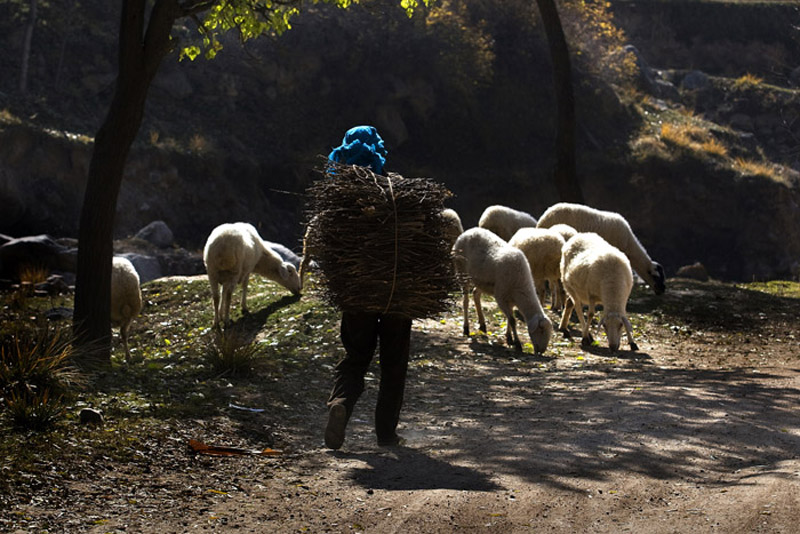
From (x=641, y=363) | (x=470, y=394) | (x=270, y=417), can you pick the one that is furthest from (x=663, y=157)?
(x=270, y=417)

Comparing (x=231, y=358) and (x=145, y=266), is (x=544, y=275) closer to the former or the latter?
(x=231, y=358)

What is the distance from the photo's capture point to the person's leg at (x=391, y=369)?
254 inches

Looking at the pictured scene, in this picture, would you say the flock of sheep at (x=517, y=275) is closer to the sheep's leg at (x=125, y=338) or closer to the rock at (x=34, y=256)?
the sheep's leg at (x=125, y=338)

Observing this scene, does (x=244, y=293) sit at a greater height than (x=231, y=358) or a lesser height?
greater

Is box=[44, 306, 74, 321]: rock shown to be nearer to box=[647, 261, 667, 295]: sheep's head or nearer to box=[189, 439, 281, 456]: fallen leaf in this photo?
box=[189, 439, 281, 456]: fallen leaf

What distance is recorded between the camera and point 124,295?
1132cm

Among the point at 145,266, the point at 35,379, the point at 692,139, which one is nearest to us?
the point at 35,379

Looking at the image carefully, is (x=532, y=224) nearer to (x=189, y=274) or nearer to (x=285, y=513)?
(x=189, y=274)

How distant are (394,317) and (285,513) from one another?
1788 millimetres

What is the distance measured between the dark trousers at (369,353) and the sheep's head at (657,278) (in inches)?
370

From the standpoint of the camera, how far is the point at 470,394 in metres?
8.84

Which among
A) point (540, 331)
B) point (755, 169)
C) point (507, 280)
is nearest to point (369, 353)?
point (540, 331)

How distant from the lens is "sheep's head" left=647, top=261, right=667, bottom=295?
14977 mm

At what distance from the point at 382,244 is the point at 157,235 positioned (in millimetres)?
14872
